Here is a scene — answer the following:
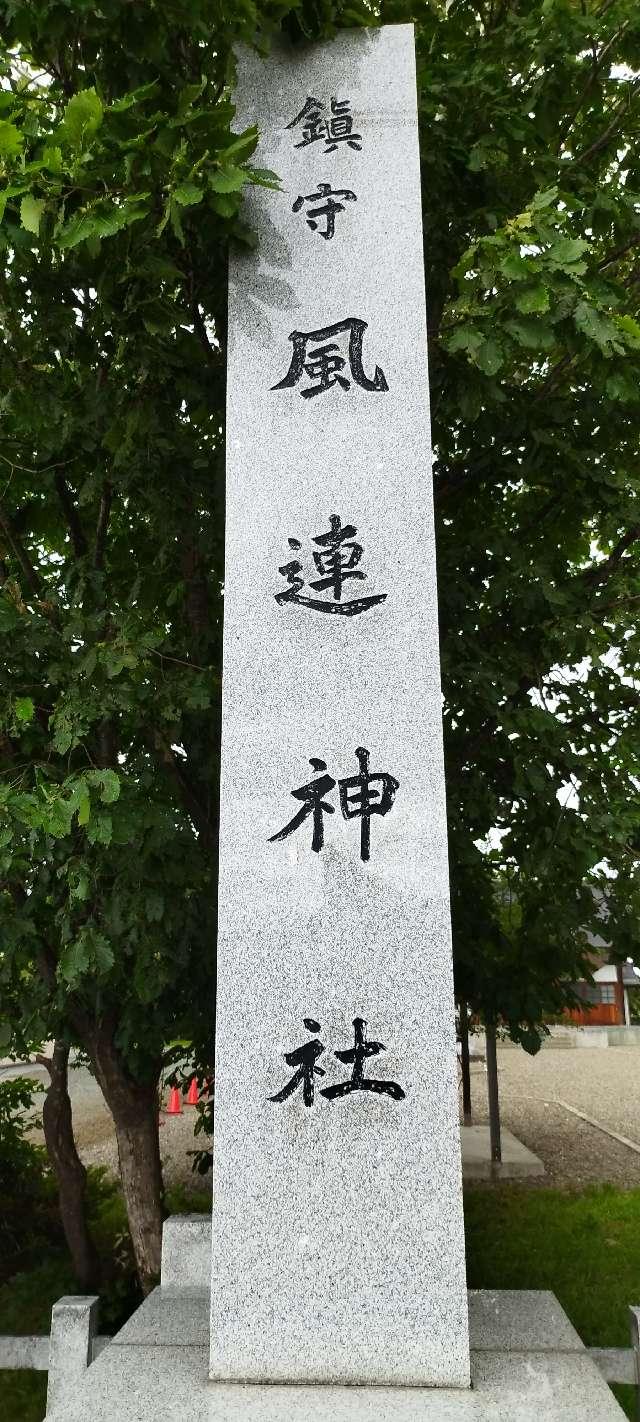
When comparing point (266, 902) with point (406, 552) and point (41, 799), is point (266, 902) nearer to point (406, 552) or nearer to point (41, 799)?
point (41, 799)

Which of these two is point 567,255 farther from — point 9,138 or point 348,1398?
point 348,1398

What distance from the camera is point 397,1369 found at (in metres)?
2.16

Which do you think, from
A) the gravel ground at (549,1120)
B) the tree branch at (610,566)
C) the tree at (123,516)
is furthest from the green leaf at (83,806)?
the gravel ground at (549,1120)

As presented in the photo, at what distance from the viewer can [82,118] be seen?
2.33 m

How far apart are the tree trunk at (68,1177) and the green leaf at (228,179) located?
4.09 meters

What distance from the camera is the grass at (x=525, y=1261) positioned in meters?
4.37

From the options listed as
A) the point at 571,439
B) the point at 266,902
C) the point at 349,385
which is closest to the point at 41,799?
the point at 266,902

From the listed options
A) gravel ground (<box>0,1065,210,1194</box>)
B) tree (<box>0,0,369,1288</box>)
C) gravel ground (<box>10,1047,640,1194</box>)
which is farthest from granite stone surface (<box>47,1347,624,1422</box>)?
gravel ground (<box>0,1065,210,1194</box>)

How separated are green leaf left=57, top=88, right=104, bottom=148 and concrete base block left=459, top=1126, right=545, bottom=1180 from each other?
7.55 metres

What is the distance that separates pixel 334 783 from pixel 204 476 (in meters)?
1.70

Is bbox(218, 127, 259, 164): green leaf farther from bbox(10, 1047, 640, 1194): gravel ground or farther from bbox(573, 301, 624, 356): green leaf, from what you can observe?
bbox(10, 1047, 640, 1194): gravel ground

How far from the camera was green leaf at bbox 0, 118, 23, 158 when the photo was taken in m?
2.28

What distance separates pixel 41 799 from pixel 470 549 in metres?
2.01

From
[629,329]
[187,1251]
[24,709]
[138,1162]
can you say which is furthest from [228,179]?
[138,1162]
